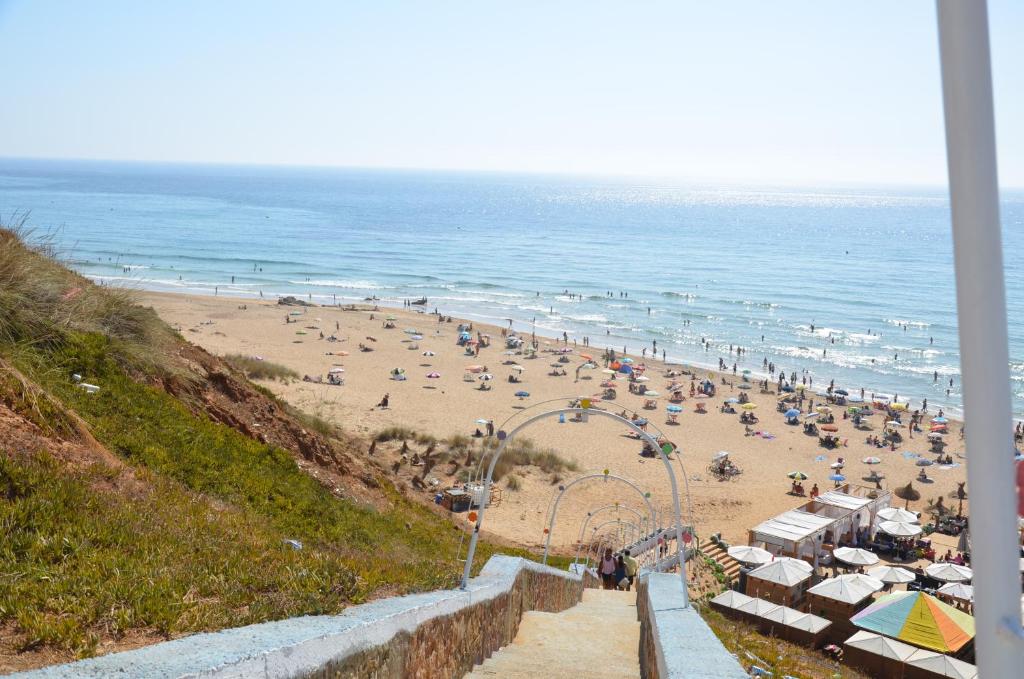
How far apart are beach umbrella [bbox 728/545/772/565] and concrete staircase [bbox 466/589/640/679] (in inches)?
395

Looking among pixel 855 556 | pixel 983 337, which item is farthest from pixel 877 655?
pixel 983 337

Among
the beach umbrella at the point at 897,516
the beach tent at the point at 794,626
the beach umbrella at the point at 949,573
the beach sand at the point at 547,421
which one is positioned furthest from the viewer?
the beach sand at the point at 547,421

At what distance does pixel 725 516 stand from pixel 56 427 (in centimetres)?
2056

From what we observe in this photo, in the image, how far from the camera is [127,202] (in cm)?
13500

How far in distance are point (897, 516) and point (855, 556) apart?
3624 millimetres

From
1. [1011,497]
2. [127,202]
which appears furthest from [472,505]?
[127,202]

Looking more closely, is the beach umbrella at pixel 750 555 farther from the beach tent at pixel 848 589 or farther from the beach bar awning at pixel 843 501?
the beach bar awning at pixel 843 501

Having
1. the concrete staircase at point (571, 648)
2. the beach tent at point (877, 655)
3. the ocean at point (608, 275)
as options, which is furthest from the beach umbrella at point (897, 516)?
the ocean at point (608, 275)

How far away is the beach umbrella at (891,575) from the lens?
1703 cm

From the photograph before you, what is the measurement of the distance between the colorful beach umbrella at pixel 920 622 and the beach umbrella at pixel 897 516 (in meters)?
7.57

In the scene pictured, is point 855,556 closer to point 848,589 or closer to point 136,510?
point 848,589

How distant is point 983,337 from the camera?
1.51 metres

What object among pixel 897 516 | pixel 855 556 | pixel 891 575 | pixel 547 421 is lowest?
pixel 897 516

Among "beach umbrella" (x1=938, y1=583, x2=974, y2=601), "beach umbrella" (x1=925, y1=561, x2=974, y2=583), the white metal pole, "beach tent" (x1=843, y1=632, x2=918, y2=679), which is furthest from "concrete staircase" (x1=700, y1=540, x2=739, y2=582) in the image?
the white metal pole
